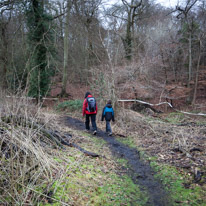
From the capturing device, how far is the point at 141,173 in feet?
14.5

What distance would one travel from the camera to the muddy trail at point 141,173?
3.42 m

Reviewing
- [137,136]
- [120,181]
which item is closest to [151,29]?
[137,136]

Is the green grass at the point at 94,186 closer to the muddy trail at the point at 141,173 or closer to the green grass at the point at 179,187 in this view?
the muddy trail at the point at 141,173

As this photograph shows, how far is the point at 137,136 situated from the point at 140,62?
7.16m

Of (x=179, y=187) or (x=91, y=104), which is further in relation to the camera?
(x=91, y=104)

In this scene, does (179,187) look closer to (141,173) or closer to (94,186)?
(141,173)

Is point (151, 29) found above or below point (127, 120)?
above

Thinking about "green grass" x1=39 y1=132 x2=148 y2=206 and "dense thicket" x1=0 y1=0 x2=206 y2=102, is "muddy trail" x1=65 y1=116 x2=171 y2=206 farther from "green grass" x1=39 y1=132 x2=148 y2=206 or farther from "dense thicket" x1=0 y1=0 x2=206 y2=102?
"dense thicket" x1=0 y1=0 x2=206 y2=102

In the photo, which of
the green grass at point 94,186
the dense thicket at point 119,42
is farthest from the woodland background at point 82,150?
the dense thicket at point 119,42

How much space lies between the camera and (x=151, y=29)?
21.0m

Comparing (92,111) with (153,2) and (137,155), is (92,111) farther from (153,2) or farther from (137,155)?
(153,2)

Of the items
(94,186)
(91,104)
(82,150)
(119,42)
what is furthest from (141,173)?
(119,42)

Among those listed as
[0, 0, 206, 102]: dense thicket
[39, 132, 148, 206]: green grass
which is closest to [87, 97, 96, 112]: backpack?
[39, 132, 148, 206]: green grass

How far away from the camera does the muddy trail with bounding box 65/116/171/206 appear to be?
3.42 metres
